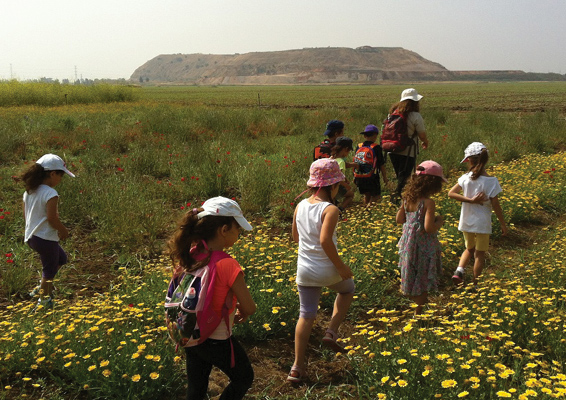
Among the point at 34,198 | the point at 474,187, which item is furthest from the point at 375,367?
the point at 34,198

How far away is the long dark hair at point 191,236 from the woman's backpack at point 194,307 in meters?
0.05

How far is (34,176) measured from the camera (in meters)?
4.48

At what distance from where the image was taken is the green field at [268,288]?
311 cm

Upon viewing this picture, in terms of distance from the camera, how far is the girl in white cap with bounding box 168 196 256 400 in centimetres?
252

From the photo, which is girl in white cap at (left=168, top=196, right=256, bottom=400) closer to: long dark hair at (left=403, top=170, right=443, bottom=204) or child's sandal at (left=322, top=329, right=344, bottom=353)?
child's sandal at (left=322, top=329, right=344, bottom=353)

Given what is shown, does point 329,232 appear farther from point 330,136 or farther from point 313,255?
point 330,136

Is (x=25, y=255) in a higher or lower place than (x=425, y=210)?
lower

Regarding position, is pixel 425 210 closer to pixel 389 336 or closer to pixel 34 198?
pixel 389 336

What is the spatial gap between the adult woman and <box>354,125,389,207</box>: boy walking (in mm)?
297

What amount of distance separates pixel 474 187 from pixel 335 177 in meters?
2.38

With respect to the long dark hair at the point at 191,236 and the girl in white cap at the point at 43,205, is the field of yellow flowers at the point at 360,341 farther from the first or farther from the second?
the long dark hair at the point at 191,236

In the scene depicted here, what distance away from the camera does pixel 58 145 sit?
13562 mm

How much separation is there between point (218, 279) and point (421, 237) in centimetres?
235

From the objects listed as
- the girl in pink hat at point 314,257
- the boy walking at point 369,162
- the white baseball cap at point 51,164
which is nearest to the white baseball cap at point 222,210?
the girl in pink hat at point 314,257
